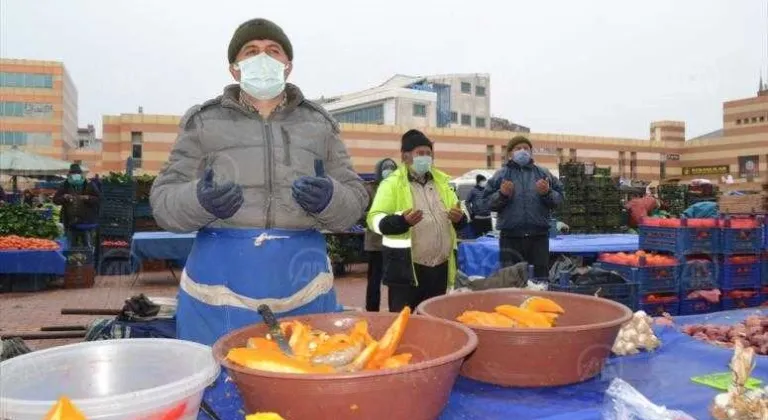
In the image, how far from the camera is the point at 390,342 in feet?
5.17

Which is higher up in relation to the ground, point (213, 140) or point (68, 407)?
point (213, 140)

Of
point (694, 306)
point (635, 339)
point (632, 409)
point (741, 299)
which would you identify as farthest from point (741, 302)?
Answer: point (632, 409)

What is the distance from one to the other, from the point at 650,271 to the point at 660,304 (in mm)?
350

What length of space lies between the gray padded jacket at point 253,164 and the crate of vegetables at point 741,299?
217 inches

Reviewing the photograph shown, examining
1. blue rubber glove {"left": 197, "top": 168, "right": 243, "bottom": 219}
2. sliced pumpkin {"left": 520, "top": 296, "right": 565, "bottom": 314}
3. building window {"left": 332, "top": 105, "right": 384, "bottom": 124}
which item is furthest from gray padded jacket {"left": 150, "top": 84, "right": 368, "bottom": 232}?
building window {"left": 332, "top": 105, "right": 384, "bottom": 124}

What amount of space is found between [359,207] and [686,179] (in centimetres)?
3832

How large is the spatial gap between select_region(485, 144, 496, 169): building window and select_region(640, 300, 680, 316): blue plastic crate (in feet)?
83.0

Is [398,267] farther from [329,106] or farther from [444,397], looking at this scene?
[329,106]

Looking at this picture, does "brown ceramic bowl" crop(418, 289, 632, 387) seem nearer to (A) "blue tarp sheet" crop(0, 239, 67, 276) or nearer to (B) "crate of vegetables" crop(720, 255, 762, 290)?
(B) "crate of vegetables" crop(720, 255, 762, 290)

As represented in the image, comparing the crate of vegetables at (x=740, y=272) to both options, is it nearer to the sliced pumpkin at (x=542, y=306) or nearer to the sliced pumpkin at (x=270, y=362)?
the sliced pumpkin at (x=542, y=306)

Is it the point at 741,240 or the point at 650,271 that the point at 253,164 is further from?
the point at 741,240

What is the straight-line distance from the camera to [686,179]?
35.8m

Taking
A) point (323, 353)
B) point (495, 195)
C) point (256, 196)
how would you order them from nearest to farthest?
point (323, 353)
point (256, 196)
point (495, 195)

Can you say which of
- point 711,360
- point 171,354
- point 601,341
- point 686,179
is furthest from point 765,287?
point 686,179
